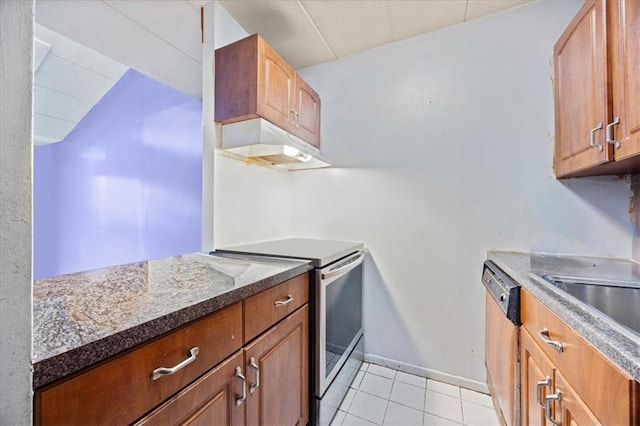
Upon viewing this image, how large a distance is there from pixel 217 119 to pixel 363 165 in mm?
1045

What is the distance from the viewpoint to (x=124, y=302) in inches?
28.3

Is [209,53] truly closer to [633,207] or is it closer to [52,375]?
[52,375]

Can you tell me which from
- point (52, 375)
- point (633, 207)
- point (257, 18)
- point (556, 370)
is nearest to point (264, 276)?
point (52, 375)

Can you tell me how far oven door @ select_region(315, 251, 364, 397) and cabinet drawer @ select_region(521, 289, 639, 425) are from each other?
33.1 inches

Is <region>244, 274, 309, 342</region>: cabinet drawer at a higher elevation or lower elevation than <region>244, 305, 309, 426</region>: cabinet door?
higher

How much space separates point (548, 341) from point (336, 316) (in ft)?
3.05

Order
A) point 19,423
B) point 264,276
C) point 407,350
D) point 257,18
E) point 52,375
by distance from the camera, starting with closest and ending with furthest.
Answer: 1. point 19,423
2. point 52,375
3. point 264,276
4. point 257,18
5. point 407,350

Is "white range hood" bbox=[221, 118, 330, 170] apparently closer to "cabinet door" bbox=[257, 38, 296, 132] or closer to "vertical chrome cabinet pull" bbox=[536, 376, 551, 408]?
"cabinet door" bbox=[257, 38, 296, 132]

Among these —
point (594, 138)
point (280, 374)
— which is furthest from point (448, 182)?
point (280, 374)

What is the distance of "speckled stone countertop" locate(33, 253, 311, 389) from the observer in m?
0.50

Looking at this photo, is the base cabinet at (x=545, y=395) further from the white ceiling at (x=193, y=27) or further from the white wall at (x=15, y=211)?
the white ceiling at (x=193, y=27)

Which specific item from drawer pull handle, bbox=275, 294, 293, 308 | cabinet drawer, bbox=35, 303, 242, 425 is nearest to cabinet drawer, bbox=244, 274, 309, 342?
drawer pull handle, bbox=275, 294, 293, 308

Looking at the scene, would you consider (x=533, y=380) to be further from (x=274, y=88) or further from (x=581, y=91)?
(x=274, y=88)

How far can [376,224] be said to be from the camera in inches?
78.3
